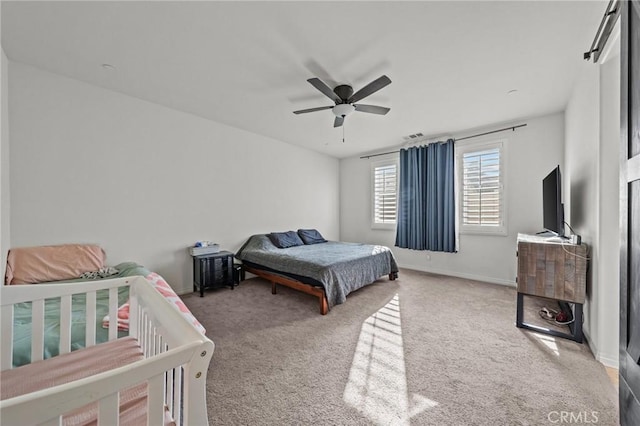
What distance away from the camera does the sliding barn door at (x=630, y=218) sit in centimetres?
88

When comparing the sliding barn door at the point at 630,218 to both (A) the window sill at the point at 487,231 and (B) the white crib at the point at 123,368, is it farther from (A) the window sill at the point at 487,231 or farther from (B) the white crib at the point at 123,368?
(A) the window sill at the point at 487,231

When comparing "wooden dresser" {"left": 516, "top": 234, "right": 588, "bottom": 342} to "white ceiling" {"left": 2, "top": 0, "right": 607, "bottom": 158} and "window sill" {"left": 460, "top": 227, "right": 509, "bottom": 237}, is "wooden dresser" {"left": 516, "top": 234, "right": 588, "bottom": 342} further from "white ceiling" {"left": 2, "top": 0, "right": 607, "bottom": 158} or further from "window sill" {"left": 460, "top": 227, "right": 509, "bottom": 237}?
"white ceiling" {"left": 2, "top": 0, "right": 607, "bottom": 158}

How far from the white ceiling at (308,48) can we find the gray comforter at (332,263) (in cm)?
202

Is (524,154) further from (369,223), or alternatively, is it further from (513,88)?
(369,223)

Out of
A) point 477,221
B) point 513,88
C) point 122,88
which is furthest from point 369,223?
point 122,88

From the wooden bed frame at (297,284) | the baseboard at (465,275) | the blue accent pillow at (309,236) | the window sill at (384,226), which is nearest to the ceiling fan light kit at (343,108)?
the wooden bed frame at (297,284)

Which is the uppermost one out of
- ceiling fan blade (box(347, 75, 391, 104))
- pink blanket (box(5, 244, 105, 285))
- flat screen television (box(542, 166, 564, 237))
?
ceiling fan blade (box(347, 75, 391, 104))

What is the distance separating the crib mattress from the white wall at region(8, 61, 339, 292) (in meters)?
2.14

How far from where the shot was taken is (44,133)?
8.29ft

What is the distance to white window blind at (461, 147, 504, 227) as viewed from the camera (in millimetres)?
3963

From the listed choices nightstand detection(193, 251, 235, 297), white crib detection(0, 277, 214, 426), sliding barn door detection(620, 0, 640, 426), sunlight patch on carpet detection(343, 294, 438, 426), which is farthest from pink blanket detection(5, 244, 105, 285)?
sliding barn door detection(620, 0, 640, 426)

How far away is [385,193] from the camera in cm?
540

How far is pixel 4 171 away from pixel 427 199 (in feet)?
17.5

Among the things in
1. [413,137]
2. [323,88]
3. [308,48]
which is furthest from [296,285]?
[413,137]
